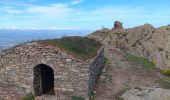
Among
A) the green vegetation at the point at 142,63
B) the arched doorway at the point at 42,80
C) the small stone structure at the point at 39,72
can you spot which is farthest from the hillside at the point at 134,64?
the arched doorway at the point at 42,80

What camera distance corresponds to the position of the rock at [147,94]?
66.5 feet

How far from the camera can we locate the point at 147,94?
20.9 meters

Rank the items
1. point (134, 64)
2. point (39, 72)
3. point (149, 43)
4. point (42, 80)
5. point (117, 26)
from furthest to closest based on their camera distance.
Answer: point (117, 26)
point (149, 43)
point (134, 64)
point (42, 80)
point (39, 72)

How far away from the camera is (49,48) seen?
20.9 m

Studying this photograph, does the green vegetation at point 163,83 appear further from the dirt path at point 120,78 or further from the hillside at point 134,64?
the dirt path at point 120,78

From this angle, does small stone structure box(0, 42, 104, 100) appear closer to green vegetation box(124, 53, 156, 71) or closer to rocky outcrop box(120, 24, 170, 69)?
green vegetation box(124, 53, 156, 71)

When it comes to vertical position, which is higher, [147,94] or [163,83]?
[147,94]

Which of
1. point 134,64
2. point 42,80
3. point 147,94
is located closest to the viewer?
point 147,94

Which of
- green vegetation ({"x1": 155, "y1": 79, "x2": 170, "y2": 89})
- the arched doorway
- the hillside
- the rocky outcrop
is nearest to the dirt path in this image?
the hillside

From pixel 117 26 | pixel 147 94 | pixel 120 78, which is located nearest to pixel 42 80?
pixel 120 78

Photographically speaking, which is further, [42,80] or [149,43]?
[149,43]

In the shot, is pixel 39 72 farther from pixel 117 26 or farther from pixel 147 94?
pixel 117 26

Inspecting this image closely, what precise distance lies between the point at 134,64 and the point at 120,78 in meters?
5.89

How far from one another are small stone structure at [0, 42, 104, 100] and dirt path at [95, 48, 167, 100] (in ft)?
4.58
